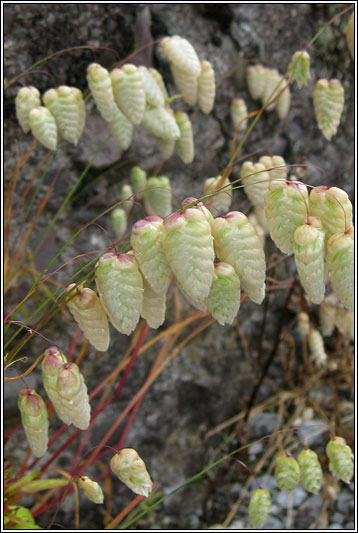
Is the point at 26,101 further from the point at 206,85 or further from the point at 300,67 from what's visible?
the point at 300,67

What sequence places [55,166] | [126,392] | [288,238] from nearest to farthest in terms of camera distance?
[288,238], [55,166], [126,392]

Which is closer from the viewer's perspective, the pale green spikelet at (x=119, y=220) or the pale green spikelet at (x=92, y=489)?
the pale green spikelet at (x=92, y=489)

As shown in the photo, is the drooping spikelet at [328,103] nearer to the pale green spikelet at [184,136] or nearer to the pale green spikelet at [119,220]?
the pale green spikelet at [184,136]

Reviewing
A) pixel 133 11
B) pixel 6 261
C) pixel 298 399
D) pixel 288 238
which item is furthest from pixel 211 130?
pixel 288 238

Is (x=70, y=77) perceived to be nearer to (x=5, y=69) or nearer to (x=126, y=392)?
(x=5, y=69)

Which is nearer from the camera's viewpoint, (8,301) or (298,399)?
(8,301)

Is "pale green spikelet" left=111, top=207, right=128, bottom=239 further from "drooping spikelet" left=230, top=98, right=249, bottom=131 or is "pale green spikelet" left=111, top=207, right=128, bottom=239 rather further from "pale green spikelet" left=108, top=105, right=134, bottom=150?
"drooping spikelet" left=230, top=98, right=249, bottom=131

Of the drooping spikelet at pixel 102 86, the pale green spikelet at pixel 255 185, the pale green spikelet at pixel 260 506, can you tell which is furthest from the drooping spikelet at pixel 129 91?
the pale green spikelet at pixel 260 506
